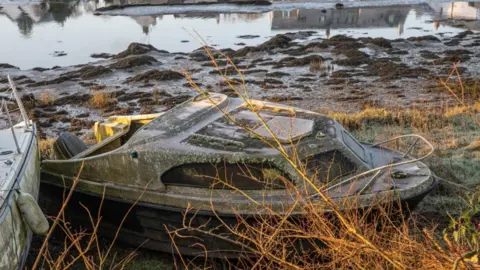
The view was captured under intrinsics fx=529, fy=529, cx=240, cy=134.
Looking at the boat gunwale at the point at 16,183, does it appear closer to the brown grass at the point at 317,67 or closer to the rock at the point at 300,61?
the brown grass at the point at 317,67

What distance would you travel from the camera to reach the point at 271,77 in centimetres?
1994

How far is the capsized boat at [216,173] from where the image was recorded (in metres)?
6.13

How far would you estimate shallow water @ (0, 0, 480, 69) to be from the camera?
27016 millimetres

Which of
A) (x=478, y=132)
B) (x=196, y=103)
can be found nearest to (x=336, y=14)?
(x=478, y=132)

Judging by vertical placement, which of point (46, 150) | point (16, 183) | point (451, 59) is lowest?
point (451, 59)

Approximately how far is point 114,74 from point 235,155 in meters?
15.6

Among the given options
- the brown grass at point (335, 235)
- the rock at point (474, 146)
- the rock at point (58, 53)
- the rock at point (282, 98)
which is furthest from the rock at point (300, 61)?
the rock at point (474, 146)

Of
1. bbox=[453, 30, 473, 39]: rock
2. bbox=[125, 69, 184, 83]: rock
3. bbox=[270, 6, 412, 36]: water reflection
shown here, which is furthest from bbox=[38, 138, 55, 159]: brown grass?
bbox=[453, 30, 473, 39]: rock

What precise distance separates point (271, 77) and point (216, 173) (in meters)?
13.9

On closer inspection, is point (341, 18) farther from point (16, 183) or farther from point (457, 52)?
point (16, 183)

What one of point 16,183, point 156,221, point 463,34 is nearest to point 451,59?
point 463,34

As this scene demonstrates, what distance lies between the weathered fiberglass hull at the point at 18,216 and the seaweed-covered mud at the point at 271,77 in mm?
7044

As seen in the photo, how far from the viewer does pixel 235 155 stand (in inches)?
245

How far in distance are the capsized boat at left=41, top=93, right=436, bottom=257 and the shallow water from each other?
700 inches
